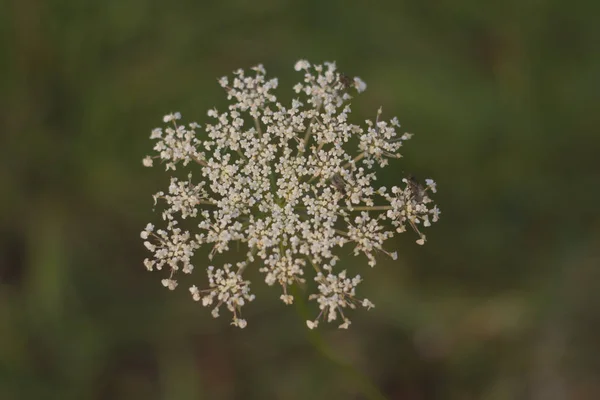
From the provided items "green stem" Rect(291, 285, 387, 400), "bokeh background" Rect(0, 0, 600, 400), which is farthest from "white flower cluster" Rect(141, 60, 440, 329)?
"bokeh background" Rect(0, 0, 600, 400)

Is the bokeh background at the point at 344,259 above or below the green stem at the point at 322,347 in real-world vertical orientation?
above

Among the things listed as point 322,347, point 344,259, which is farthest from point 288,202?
point 344,259

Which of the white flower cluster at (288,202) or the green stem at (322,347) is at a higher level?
the white flower cluster at (288,202)

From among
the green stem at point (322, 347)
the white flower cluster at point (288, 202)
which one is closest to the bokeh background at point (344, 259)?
the green stem at point (322, 347)

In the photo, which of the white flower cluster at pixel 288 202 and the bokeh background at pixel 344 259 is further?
the bokeh background at pixel 344 259

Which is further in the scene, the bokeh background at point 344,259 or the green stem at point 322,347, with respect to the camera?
the bokeh background at point 344,259

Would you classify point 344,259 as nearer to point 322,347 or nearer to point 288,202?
point 322,347

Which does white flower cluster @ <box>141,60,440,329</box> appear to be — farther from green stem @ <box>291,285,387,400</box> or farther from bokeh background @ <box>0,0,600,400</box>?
bokeh background @ <box>0,0,600,400</box>

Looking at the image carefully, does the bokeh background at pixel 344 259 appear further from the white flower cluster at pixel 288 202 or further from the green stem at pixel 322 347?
the white flower cluster at pixel 288 202
